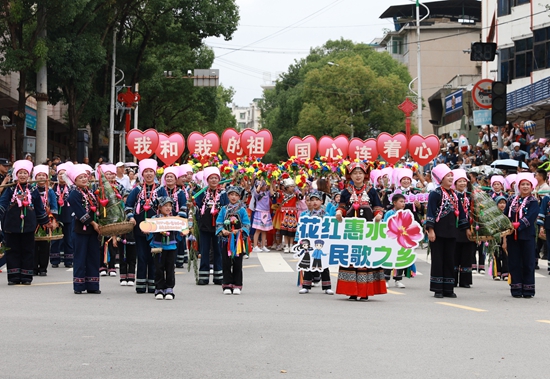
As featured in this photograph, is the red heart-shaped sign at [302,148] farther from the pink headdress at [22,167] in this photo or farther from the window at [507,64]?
the window at [507,64]

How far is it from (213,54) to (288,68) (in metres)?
42.5

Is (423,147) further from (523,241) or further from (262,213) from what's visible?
(523,241)

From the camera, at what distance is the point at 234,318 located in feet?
35.9

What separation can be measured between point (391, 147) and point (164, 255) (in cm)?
1621

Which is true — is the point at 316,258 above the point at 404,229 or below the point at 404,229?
below

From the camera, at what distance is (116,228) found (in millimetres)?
13680

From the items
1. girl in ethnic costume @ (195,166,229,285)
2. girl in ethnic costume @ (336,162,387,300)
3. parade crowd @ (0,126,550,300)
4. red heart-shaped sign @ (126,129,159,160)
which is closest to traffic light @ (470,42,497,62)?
parade crowd @ (0,126,550,300)

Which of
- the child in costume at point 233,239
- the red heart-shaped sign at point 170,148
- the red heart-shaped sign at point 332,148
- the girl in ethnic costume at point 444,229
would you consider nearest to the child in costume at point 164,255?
the child in costume at point 233,239

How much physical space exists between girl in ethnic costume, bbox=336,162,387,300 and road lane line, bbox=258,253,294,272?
5.28 metres

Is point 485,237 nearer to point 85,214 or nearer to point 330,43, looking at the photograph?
point 85,214

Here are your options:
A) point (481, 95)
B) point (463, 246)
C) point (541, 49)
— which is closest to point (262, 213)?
point (481, 95)

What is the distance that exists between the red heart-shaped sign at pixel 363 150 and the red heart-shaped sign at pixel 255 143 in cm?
268

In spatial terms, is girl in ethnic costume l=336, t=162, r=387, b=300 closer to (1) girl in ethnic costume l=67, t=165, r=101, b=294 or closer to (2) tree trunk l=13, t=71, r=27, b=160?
(1) girl in ethnic costume l=67, t=165, r=101, b=294

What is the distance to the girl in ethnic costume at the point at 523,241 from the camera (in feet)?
A: 47.2
